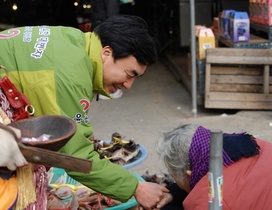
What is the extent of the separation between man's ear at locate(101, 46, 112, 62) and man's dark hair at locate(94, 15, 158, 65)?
2 cm

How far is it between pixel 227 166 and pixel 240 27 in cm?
340

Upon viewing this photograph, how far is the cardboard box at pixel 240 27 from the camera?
207 inches

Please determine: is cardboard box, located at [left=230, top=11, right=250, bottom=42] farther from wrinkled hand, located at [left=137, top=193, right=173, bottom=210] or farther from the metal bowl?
the metal bowl

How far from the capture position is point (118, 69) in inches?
92.1

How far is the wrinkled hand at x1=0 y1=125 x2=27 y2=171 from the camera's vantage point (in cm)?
170

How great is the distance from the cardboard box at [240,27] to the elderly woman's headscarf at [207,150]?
127 inches

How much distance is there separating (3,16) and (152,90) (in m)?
5.63

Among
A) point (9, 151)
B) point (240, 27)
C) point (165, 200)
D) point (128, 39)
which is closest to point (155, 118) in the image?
point (240, 27)

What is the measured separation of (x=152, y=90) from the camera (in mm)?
7141

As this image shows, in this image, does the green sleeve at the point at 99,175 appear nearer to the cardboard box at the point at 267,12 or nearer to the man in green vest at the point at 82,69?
the man in green vest at the point at 82,69

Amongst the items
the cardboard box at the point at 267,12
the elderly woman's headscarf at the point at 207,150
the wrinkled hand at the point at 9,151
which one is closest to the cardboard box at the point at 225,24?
the cardboard box at the point at 267,12

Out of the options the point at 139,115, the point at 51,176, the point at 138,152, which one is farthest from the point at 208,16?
the point at 51,176

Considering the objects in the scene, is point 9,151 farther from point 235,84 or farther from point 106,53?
point 235,84

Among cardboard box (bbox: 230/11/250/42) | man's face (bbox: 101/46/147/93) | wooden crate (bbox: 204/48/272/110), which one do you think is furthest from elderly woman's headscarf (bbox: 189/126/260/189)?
cardboard box (bbox: 230/11/250/42)
